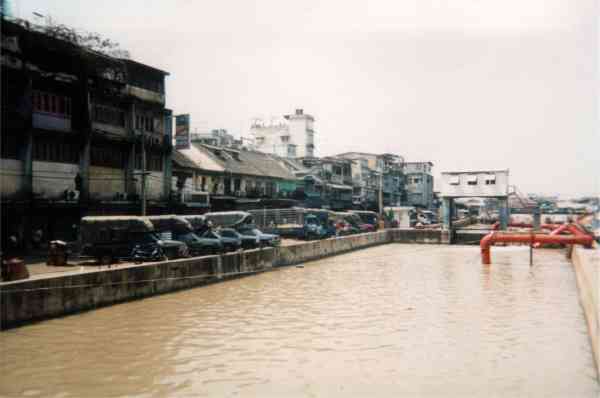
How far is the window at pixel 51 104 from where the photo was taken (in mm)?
30750

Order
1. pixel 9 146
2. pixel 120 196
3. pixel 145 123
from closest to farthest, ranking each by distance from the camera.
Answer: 1. pixel 9 146
2. pixel 120 196
3. pixel 145 123

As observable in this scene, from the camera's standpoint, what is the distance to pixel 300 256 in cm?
3678

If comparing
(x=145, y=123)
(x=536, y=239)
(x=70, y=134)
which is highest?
(x=145, y=123)

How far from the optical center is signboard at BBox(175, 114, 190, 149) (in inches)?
1657

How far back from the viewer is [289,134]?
265 feet

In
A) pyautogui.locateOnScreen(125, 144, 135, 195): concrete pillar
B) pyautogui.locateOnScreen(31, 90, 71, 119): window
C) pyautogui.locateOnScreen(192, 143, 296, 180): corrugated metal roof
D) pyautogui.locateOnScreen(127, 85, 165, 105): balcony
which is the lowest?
pyautogui.locateOnScreen(125, 144, 135, 195): concrete pillar

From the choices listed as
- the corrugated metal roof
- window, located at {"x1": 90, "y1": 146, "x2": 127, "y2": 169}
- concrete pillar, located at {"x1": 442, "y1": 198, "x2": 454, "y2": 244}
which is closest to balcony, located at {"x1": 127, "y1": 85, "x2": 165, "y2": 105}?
window, located at {"x1": 90, "y1": 146, "x2": 127, "y2": 169}

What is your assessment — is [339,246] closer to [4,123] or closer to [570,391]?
[4,123]

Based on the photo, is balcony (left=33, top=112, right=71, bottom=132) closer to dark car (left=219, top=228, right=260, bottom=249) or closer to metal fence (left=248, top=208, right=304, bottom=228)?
dark car (left=219, top=228, right=260, bottom=249)

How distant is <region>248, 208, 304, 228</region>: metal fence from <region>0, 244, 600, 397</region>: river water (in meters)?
17.2

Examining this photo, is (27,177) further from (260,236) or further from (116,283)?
(260,236)

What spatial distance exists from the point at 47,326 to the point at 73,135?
18403 millimetres

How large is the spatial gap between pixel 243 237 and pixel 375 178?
57.8 meters

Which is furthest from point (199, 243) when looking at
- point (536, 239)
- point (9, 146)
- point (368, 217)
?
point (368, 217)
